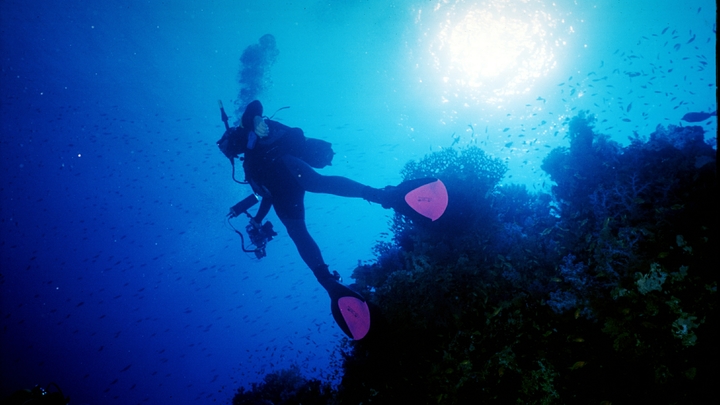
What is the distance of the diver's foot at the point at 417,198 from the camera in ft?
13.0

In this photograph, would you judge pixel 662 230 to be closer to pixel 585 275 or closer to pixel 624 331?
pixel 585 275

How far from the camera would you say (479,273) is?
4.54 meters

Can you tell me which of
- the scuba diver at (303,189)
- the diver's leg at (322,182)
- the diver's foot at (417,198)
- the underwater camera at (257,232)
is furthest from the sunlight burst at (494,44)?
the underwater camera at (257,232)

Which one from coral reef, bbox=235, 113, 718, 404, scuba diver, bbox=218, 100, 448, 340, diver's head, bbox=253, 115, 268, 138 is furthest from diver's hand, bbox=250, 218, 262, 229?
coral reef, bbox=235, 113, 718, 404

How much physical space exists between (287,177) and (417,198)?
2216 millimetres

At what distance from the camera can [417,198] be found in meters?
A: 4.00

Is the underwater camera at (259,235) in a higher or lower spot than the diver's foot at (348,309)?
higher

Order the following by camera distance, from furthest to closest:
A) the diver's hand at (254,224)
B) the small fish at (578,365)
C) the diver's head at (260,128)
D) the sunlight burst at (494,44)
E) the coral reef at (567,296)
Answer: the sunlight burst at (494,44) → the diver's hand at (254,224) → the diver's head at (260,128) → the small fish at (578,365) → the coral reef at (567,296)

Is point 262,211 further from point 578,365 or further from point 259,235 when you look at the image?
point 578,365

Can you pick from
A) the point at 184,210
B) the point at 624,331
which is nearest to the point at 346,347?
the point at 624,331

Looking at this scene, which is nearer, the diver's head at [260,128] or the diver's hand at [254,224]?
the diver's head at [260,128]

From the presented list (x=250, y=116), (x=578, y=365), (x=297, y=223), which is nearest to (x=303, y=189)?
(x=297, y=223)

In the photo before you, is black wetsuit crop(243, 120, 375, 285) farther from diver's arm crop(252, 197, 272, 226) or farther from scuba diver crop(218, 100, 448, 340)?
diver's arm crop(252, 197, 272, 226)

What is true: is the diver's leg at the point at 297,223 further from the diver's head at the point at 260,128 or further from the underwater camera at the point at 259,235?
the diver's head at the point at 260,128
